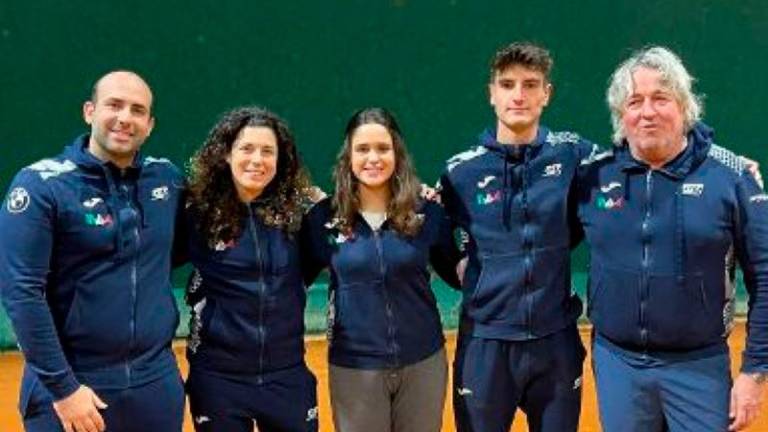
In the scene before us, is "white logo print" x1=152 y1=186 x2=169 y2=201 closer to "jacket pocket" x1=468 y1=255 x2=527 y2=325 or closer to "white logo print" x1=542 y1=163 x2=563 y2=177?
"jacket pocket" x1=468 y1=255 x2=527 y2=325

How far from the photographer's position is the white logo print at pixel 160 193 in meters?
3.57

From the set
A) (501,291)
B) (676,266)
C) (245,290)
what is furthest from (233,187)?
(676,266)

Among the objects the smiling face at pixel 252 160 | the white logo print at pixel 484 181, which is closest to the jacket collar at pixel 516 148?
the white logo print at pixel 484 181

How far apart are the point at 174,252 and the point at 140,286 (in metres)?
0.36

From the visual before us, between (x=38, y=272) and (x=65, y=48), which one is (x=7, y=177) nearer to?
(x=65, y=48)

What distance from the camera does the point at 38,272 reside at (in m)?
3.23

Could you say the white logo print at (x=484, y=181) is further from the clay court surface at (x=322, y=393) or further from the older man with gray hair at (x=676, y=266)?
the clay court surface at (x=322, y=393)

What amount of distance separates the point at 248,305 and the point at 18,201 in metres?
0.89

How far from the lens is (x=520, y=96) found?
3.75m

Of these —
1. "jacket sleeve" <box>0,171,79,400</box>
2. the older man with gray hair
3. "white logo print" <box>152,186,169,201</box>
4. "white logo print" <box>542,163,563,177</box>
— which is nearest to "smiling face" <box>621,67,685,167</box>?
the older man with gray hair

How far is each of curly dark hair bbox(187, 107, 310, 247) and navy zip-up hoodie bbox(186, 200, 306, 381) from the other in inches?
1.6

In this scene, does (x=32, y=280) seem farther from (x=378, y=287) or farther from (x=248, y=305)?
(x=378, y=287)

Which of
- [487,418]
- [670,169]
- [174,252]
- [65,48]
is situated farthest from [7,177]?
[670,169]

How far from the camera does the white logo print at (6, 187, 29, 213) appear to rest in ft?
10.6
